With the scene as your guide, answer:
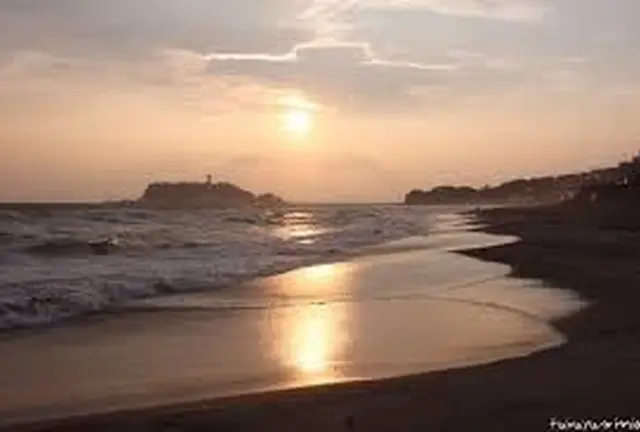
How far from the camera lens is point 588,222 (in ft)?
164

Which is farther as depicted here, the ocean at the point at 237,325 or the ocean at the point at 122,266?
the ocean at the point at 122,266

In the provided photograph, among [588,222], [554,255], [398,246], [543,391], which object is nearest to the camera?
[543,391]

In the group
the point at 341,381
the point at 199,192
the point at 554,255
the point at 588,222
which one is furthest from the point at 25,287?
the point at 199,192

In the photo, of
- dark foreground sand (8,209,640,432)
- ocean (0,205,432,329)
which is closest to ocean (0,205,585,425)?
ocean (0,205,432,329)

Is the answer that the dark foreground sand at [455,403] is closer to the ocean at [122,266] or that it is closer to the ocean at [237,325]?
the ocean at [237,325]

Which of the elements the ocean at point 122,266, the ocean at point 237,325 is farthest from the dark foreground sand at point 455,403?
the ocean at point 122,266

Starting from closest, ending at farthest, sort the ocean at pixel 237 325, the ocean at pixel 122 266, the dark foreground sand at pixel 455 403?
the dark foreground sand at pixel 455 403, the ocean at pixel 237 325, the ocean at pixel 122 266

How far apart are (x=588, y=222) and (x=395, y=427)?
4635 cm

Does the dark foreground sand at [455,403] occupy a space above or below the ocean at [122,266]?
below

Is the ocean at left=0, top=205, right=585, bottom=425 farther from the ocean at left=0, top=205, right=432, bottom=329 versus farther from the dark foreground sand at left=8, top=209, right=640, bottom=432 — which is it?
the dark foreground sand at left=8, top=209, right=640, bottom=432

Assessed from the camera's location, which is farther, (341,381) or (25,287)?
(25,287)

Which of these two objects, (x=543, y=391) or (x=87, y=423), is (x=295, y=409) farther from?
(x=543, y=391)

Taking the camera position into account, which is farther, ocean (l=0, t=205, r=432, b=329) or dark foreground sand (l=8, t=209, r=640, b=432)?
ocean (l=0, t=205, r=432, b=329)

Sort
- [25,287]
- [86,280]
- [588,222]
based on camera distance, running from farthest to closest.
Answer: [588,222]
[86,280]
[25,287]
